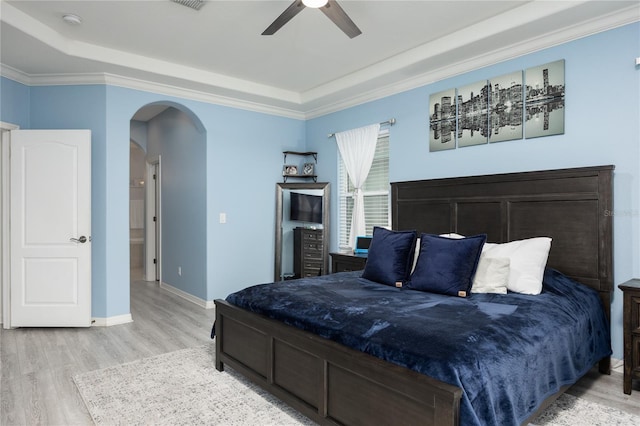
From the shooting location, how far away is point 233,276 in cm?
528

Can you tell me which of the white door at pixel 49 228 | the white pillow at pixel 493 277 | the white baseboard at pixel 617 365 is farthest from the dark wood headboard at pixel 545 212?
the white door at pixel 49 228

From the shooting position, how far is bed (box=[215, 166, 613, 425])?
1.74 m

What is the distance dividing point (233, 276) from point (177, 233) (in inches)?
48.4

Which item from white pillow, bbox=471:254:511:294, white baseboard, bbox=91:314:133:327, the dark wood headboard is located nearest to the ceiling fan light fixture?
the dark wood headboard

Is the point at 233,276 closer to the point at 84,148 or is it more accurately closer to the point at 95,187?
the point at 95,187

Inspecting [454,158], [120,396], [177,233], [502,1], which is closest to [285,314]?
[120,396]

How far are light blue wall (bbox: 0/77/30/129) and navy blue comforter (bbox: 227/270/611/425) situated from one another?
3182 mm

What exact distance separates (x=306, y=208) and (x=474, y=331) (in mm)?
3810

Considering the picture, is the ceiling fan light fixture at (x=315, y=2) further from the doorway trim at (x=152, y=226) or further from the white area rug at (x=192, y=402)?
the doorway trim at (x=152, y=226)

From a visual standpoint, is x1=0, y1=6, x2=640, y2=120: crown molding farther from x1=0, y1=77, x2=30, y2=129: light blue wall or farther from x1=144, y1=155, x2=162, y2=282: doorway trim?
x1=144, y1=155, x2=162, y2=282: doorway trim

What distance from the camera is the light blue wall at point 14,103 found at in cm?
399

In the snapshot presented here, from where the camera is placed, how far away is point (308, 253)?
5473mm

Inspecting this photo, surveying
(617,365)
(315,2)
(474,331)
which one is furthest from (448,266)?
(315,2)

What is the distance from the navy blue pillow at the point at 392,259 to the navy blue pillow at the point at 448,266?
146mm
